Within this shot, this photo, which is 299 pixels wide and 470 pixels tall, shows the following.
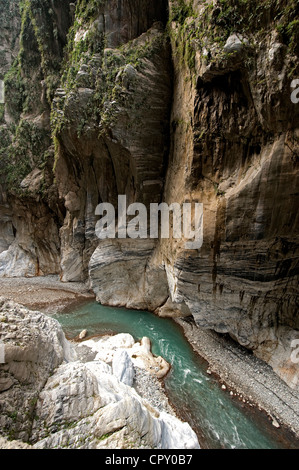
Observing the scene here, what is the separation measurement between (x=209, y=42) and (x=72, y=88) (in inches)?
314

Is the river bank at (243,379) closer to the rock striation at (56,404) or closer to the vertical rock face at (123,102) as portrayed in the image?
the rock striation at (56,404)

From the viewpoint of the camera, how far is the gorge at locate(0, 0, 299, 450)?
6395 millimetres

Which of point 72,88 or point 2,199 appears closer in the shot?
point 72,88

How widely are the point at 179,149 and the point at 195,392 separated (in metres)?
9.78

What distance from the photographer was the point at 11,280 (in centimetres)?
1827

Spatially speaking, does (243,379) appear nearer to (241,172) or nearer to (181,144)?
(241,172)

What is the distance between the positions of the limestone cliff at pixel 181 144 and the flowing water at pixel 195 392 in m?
1.60

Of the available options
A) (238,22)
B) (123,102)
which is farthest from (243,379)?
(123,102)

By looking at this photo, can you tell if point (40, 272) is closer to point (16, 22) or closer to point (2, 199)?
point (2, 199)

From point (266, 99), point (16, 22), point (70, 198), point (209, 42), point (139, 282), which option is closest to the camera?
point (266, 99)

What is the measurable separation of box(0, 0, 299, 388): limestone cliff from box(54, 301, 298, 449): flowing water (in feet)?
5.23

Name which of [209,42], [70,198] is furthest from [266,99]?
[70,198]

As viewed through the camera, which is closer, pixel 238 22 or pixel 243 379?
pixel 238 22

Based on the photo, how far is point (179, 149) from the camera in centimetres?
1011
